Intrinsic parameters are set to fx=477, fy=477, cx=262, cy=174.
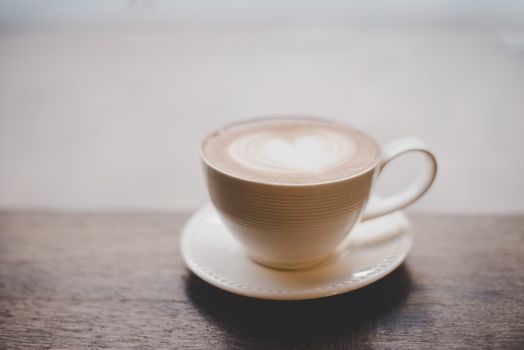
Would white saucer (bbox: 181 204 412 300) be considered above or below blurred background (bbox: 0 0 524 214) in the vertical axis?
above

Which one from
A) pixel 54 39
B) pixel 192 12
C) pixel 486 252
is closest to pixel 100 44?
pixel 54 39

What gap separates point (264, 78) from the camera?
91.3 inches

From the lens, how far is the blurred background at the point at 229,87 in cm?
153

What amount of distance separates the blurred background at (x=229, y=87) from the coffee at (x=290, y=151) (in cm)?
75

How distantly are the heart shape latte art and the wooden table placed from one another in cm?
14

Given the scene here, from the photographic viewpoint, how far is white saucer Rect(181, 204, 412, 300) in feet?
1.60

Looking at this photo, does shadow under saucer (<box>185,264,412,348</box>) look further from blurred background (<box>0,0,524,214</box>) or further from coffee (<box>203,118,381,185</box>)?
blurred background (<box>0,0,524,214</box>)

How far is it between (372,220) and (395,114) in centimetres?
146

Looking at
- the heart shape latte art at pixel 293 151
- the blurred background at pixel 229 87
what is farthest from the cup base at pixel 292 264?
the blurred background at pixel 229 87

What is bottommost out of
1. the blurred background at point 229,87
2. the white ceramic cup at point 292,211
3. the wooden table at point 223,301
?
the blurred background at point 229,87

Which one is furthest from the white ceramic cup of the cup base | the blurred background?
the blurred background

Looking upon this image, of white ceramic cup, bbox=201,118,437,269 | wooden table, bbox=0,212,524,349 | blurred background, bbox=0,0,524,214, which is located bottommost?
blurred background, bbox=0,0,524,214

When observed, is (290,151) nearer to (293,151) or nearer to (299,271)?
(293,151)

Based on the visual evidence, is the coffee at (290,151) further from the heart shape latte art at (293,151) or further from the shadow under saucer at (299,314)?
the shadow under saucer at (299,314)
